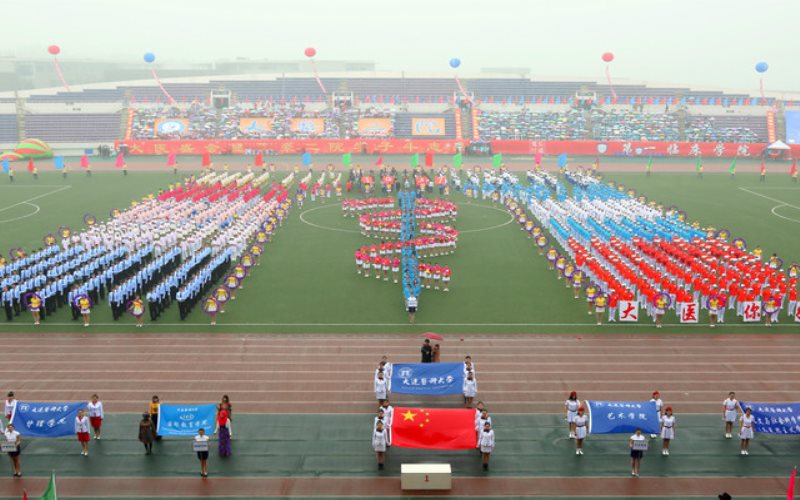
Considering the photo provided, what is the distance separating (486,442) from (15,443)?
26.8ft

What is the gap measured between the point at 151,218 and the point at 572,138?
4580cm

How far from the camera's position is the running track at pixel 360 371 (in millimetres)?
11641

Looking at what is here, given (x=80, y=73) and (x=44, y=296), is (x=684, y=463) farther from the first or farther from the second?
(x=80, y=73)

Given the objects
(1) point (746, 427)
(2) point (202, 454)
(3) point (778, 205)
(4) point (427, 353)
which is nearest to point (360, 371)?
(4) point (427, 353)

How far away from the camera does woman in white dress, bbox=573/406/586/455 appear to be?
12250 mm

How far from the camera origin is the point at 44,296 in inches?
770

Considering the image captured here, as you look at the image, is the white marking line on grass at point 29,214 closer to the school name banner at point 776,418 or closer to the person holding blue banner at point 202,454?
the person holding blue banner at point 202,454

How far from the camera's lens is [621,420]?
41.2ft

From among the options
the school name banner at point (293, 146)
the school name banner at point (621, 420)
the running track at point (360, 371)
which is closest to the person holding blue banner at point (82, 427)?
the running track at point (360, 371)

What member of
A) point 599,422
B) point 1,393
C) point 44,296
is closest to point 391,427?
point 599,422

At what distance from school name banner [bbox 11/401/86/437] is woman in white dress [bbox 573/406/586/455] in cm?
927

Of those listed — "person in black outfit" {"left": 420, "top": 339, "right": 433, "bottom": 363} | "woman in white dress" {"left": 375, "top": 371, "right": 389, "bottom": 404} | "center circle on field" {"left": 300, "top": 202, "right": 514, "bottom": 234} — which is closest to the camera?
"woman in white dress" {"left": 375, "top": 371, "right": 389, "bottom": 404}

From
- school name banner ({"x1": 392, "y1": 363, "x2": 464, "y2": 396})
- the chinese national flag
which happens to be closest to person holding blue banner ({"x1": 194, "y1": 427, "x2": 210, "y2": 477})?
the chinese national flag

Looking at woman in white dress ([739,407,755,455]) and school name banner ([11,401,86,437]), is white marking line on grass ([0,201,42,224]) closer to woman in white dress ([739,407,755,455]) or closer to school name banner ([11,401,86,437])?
school name banner ([11,401,86,437])
